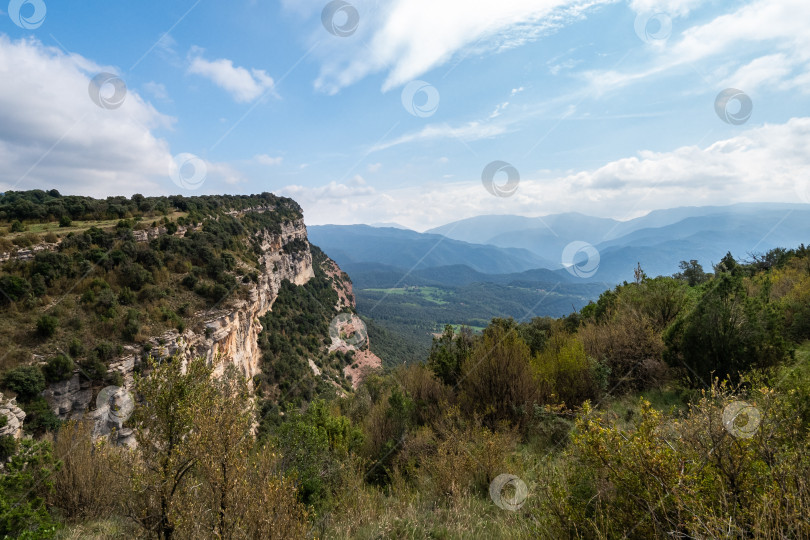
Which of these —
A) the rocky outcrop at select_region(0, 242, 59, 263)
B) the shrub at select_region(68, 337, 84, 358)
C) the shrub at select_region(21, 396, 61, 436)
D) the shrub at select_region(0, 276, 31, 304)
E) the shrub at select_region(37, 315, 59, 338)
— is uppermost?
the rocky outcrop at select_region(0, 242, 59, 263)

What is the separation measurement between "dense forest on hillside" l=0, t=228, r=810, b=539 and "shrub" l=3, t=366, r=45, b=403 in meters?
8.71

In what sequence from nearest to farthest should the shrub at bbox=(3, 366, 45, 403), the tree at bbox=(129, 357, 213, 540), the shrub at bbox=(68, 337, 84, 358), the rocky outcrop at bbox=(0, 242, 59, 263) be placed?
the tree at bbox=(129, 357, 213, 540), the shrub at bbox=(3, 366, 45, 403), the shrub at bbox=(68, 337, 84, 358), the rocky outcrop at bbox=(0, 242, 59, 263)

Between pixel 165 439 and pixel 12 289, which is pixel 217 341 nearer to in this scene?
pixel 12 289

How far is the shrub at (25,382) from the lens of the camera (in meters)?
14.3

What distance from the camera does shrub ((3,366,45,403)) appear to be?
1428cm

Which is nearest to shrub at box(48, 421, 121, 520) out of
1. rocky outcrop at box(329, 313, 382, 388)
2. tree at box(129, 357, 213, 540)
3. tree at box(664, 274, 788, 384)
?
tree at box(129, 357, 213, 540)

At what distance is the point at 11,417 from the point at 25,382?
1.86 m

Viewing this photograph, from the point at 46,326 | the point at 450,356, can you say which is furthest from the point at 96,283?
the point at 450,356

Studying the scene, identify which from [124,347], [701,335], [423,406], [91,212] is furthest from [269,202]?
[701,335]

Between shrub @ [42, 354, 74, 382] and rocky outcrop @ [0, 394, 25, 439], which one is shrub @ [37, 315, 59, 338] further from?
rocky outcrop @ [0, 394, 25, 439]

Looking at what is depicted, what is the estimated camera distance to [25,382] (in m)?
14.5

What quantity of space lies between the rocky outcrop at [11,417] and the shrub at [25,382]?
637 mm

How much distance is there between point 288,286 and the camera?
5291 cm

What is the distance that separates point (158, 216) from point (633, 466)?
4026 cm
